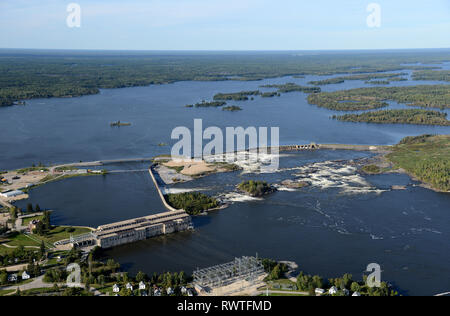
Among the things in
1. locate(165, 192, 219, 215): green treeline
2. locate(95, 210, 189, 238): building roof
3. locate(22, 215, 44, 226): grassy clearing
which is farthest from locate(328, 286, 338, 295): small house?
locate(22, 215, 44, 226): grassy clearing

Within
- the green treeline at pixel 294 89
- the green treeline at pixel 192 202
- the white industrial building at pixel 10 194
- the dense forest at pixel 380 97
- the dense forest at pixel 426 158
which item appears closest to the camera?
the green treeline at pixel 192 202

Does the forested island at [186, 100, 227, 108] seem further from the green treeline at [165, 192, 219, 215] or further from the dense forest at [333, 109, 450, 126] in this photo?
the green treeline at [165, 192, 219, 215]

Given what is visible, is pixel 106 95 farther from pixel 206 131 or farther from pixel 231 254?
pixel 231 254

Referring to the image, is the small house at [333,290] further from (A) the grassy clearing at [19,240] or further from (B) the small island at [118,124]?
(B) the small island at [118,124]

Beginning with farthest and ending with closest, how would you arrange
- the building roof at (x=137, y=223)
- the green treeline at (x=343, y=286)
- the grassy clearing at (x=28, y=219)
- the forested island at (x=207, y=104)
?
the forested island at (x=207, y=104) < the grassy clearing at (x=28, y=219) < the building roof at (x=137, y=223) < the green treeline at (x=343, y=286)

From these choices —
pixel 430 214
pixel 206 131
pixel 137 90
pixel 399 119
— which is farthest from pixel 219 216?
pixel 137 90

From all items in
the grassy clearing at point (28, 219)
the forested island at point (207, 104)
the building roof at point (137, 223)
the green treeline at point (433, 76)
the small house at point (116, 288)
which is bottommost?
the small house at point (116, 288)

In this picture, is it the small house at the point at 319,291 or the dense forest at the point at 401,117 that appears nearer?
the small house at the point at 319,291

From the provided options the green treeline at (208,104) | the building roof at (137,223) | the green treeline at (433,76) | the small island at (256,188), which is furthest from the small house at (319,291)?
the green treeline at (433,76)
